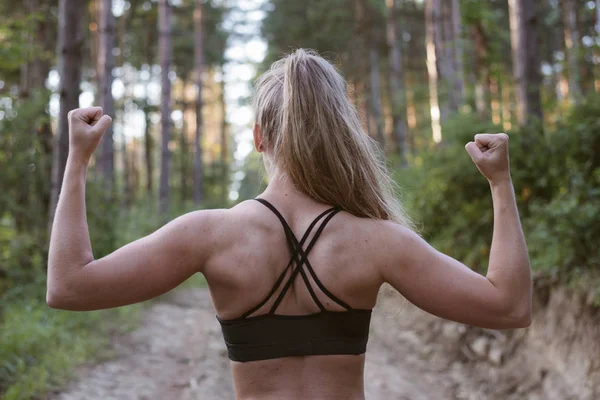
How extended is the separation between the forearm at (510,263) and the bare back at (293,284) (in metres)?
0.34

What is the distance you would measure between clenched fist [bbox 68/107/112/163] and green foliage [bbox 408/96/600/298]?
2.77 m

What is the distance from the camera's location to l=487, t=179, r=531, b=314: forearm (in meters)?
1.76

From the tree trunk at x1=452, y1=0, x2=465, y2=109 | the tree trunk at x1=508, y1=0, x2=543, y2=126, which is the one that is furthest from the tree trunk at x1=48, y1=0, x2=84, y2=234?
the tree trunk at x1=452, y1=0, x2=465, y2=109

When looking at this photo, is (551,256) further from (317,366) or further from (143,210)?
(143,210)

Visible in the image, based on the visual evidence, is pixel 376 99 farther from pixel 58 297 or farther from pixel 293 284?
pixel 58 297

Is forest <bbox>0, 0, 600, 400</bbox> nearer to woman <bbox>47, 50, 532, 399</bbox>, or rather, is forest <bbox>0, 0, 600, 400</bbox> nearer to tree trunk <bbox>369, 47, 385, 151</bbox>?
woman <bbox>47, 50, 532, 399</bbox>

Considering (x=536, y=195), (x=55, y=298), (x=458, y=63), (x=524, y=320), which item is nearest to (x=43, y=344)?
(x=55, y=298)

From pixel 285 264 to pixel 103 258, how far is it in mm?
523

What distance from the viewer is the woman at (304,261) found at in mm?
1730

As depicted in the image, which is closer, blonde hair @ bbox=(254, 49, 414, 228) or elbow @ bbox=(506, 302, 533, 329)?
elbow @ bbox=(506, 302, 533, 329)

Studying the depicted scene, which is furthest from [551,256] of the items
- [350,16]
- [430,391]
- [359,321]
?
[350,16]

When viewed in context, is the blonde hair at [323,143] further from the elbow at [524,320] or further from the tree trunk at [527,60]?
the tree trunk at [527,60]

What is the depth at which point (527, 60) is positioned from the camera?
840cm

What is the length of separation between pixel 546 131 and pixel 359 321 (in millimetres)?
6513
